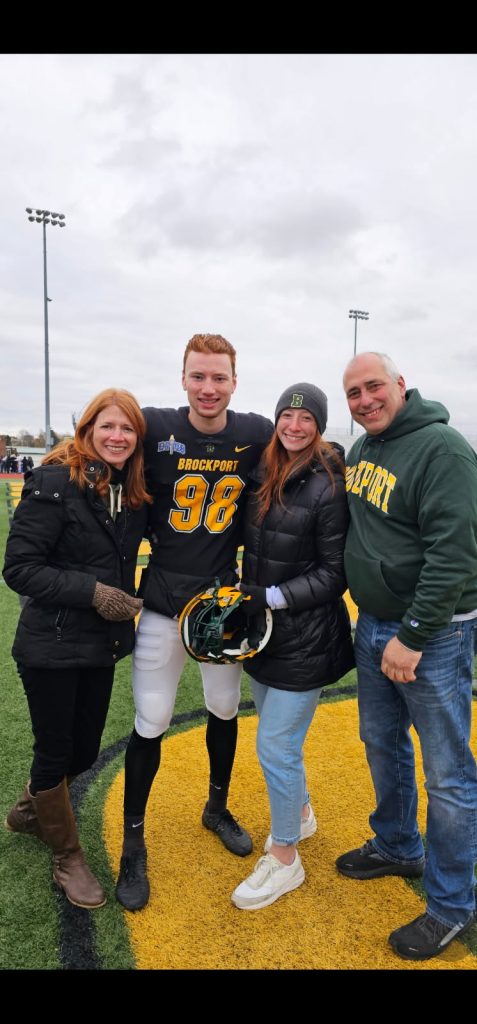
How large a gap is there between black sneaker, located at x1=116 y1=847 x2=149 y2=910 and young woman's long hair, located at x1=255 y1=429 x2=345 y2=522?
1.44 m

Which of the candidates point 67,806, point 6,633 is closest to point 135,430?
point 67,806

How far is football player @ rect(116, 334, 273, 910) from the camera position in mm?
2445

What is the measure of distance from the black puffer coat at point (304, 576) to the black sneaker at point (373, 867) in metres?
0.85

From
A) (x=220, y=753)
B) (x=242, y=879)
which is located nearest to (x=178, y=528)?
(x=220, y=753)

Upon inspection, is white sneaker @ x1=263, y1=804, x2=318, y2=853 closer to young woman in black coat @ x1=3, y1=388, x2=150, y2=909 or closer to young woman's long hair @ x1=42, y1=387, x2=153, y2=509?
young woman in black coat @ x1=3, y1=388, x2=150, y2=909

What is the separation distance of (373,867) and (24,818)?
1.52 meters

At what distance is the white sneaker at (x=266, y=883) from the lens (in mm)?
2301

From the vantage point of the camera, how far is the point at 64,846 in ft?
7.88

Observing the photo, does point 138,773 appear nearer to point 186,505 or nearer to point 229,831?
point 229,831

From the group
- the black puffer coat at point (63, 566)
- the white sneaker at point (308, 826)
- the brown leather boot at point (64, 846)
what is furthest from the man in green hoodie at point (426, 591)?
the brown leather boot at point (64, 846)

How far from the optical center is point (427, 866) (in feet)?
7.25

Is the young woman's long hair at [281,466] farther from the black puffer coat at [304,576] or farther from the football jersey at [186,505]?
the football jersey at [186,505]

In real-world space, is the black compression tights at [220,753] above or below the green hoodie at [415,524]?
below
